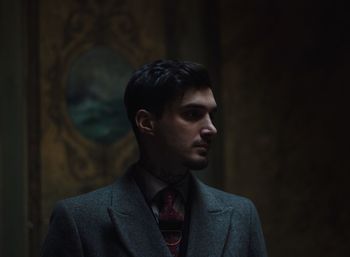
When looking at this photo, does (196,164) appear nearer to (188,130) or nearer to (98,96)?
(188,130)

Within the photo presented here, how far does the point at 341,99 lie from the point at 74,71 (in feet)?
5.26

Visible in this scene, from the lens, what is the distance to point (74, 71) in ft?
16.5

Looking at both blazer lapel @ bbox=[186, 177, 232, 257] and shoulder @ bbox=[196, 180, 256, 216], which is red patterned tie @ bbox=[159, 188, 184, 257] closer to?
blazer lapel @ bbox=[186, 177, 232, 257]

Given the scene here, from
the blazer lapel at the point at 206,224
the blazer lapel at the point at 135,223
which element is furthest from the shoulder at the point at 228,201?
the blazer lapel at the point at 135,223

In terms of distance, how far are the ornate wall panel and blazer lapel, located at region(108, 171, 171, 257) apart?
84.6 inches

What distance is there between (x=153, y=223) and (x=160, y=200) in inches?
3.4

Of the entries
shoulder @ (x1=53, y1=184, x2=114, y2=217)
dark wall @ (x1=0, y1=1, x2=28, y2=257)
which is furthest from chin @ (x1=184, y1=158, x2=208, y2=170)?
dark wall @ (x1=0, y1=1, x2=28, y2=257)

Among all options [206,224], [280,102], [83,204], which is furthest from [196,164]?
[280,102]

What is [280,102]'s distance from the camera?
5.16 metres

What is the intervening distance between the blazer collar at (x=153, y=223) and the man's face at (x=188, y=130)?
166mm

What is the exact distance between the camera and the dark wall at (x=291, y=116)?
5098mm

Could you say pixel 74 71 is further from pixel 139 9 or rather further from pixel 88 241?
pixel 88 241

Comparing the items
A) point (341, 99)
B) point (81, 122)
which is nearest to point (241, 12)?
point (341, 99)

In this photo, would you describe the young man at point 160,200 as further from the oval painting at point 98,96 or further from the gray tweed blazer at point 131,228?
the oval painting at point 98,96
